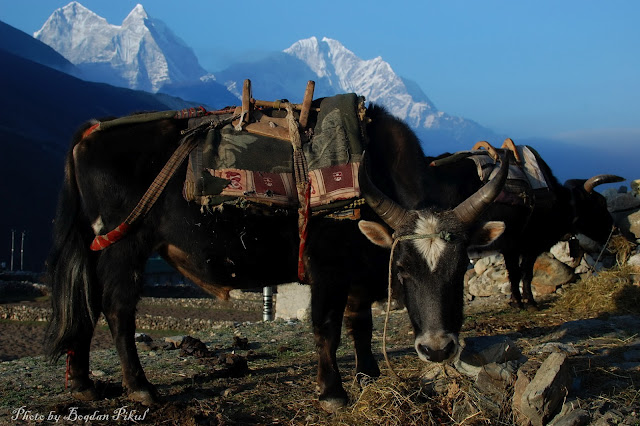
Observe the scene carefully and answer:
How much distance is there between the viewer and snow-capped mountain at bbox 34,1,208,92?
139000 mm

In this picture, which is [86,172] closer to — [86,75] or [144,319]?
[144,319]

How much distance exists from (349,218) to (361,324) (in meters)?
1.02

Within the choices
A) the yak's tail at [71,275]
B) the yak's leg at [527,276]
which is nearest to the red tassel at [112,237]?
the yak's tail at [71,275]

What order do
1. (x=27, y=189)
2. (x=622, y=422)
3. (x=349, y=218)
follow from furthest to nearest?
(x=27, y=189) → (x=349, y=218) → (x=622, y=422)

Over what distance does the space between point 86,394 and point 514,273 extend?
565cm

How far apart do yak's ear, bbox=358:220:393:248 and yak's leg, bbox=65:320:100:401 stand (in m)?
2.29

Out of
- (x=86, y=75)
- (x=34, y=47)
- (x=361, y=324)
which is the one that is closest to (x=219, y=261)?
(x=361, y=324)

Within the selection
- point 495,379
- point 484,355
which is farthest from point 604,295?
point 495,379

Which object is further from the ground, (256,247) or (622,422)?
(256,247)

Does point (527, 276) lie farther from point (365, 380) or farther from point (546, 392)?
point (546, 392)

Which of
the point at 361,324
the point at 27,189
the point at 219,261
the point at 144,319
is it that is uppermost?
the point at 27,189

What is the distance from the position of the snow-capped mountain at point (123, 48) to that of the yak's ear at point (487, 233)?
5428 inches

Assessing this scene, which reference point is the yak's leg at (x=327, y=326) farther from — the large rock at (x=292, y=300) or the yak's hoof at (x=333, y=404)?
the large rock at (x=292, y=300)

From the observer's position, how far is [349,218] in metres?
3.93
